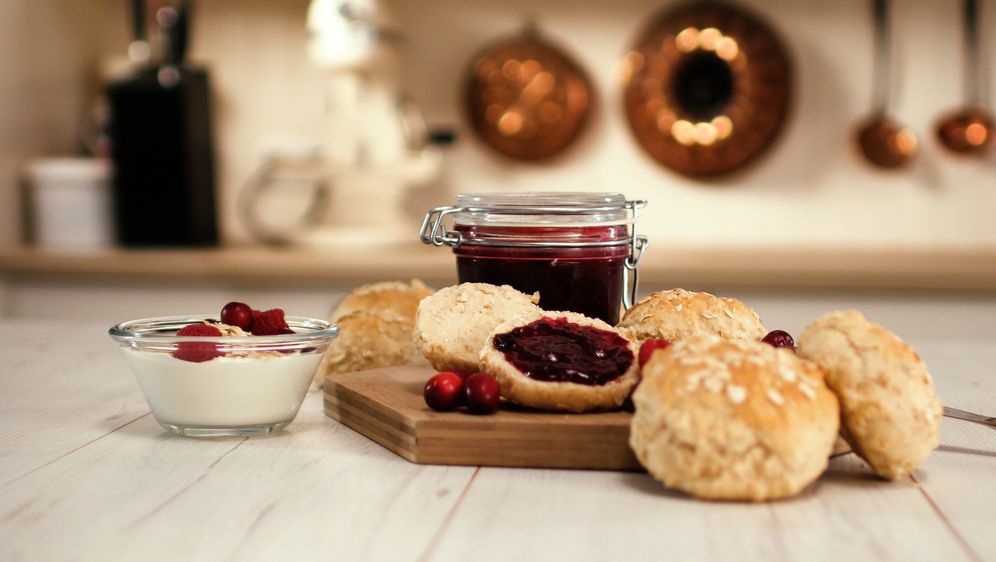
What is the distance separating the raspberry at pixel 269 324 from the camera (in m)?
0.88

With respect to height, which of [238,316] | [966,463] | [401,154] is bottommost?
[966,463]

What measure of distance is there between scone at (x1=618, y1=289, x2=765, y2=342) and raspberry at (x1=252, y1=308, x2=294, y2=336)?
0.29 meters

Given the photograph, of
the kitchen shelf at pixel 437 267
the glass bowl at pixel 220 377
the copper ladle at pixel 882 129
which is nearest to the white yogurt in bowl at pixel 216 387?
the glass bowl at pixel 220 377

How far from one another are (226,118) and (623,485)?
2.38m

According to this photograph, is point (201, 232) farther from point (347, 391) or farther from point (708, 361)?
point (708, 361)

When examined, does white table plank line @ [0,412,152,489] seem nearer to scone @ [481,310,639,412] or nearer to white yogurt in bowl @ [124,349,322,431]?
white yogurt in bowl @ [124,349,322,431]

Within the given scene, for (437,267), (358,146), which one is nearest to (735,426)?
(437,267)

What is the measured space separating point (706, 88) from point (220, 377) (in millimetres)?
2052

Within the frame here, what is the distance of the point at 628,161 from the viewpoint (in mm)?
2707

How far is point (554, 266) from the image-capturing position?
37.2 inches

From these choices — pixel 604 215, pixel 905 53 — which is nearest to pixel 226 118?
pixel 905 53

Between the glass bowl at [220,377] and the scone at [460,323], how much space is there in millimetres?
89

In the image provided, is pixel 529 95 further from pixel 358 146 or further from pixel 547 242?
pixel 547 242

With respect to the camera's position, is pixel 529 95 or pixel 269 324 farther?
pixel 529 95
